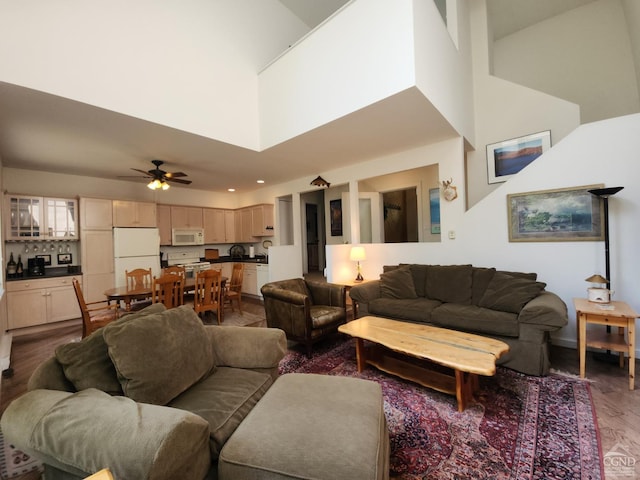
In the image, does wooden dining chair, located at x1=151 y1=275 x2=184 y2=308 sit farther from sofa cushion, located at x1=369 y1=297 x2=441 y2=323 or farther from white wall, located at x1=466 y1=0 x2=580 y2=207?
white wall, located at x1=466 y1=0 x2=580 y2=207

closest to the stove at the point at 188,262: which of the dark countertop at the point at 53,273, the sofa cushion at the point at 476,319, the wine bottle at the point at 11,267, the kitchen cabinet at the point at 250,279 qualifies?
the kitchen cabinet at the point at 250,279

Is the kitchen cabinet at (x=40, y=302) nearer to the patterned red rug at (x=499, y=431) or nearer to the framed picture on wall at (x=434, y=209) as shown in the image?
the patterned red rug at (x=499, y=431)

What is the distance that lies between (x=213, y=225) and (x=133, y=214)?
5.82 feet

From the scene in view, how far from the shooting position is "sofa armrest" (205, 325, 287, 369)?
1772mm

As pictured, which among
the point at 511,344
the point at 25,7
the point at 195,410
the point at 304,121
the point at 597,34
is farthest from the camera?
the point at 597,34

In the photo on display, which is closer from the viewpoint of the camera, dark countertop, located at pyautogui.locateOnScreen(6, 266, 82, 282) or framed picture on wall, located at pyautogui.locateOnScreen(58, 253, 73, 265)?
dark countertop, located at pyautogui.locateOnScreen(6, 266, 82, 282)

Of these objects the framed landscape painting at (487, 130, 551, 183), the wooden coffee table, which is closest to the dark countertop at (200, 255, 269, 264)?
the wooden coffee table

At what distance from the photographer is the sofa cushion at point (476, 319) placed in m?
2.54

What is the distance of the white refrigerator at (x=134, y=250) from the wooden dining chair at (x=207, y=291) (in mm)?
1947

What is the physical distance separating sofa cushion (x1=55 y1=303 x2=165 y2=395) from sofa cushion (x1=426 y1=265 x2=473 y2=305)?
3.19 metres

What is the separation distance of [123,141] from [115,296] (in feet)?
6.53

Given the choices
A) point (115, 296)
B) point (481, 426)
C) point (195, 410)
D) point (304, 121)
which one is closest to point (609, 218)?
point (481, 426)

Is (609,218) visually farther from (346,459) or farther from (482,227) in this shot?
(346,459)

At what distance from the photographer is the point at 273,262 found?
5305 millimetres
